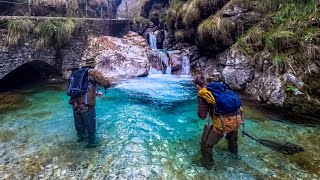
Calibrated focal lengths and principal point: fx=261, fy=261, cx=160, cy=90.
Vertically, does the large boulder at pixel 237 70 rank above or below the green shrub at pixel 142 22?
below

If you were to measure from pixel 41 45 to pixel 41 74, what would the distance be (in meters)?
2.45

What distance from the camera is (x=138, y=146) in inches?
208

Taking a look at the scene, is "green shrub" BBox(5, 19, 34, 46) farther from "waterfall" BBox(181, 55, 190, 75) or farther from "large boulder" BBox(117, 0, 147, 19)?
"large boulder" BBox(117, 0, 147, 19)

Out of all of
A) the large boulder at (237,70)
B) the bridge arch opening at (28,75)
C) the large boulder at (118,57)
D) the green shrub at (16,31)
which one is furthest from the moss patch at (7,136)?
the large boulder at (237,70)

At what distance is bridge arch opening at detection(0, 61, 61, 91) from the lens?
10554 millimetres

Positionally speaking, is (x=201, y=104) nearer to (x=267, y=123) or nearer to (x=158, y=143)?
(x=158, y=143)

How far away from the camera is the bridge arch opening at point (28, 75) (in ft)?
34.6

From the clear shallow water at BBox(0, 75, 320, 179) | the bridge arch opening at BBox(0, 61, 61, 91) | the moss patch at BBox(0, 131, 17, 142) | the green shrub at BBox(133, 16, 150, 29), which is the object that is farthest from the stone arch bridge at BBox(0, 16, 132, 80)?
the moss patch at BBox(0, 131, 17, 142)

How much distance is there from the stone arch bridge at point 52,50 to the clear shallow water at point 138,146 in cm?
187

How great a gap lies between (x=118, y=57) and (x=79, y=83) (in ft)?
28.4

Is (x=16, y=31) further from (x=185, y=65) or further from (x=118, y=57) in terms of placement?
(x=185, y=65)

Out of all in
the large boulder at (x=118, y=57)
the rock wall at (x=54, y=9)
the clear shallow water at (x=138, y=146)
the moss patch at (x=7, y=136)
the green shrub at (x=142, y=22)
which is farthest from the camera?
the green shrub at (x=142, y=22)

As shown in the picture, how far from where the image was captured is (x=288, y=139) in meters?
5.48

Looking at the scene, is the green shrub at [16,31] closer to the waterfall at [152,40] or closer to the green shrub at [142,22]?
the waterfall at [152,40]
